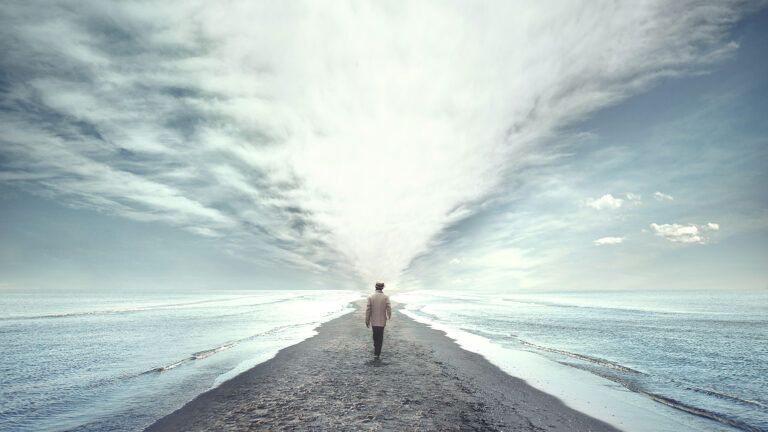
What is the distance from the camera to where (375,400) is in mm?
10375

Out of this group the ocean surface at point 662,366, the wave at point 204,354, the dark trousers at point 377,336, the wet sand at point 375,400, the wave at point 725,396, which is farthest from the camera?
the dark trousers at point 377,336

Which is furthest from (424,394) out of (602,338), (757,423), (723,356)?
(602,338)

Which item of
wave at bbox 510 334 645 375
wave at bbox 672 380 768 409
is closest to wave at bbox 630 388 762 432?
wave at bbox 672 380 768 409

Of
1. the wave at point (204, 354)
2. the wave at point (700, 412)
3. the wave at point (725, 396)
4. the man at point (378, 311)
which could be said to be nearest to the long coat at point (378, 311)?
the man at point (378, 311)

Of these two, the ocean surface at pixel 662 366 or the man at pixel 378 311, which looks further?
the man at pixel 378 311

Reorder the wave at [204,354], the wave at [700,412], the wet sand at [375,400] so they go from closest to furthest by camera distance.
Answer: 1. the wet sand at [375,400]
2. the wave at [700,412]
3. the wave at [204,354]

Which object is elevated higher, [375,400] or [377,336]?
[377,336]

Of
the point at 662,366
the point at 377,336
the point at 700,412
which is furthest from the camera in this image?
the point at 662,366

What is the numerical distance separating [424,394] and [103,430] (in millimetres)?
8472

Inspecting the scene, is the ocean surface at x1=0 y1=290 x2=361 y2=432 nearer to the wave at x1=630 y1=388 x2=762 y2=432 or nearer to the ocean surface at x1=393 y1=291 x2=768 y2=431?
the ocean surface at x1=393 y1=291 x2=768 y2=431

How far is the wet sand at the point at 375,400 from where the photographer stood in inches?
340

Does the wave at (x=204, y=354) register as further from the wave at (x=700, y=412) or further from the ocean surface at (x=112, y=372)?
the wave at (x=700, y=412)

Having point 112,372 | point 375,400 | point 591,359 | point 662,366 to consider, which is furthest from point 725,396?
point 112,372

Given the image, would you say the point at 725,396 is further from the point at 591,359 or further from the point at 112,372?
the point at 112,372
